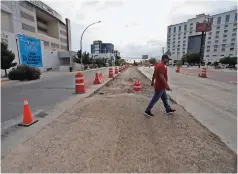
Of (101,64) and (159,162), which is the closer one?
(159,162)

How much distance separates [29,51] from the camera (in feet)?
79.0

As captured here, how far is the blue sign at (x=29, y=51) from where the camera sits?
23.2m

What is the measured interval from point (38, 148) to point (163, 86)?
3.25m

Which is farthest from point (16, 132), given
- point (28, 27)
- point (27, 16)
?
point (27, 16)

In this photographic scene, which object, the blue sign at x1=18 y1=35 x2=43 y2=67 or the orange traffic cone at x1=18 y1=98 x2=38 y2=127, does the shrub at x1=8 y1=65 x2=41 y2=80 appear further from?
the orange traffic cone at x1=18 y1=98 x2=38 y2=127

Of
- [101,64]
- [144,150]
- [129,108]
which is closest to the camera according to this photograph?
[144,150]

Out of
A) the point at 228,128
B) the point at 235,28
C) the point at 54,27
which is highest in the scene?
the point at 235,28

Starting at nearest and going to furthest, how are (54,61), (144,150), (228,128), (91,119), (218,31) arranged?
(144,150)
(228,128)
(91,119)
(54,61)
(218,31)

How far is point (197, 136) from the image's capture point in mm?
3088

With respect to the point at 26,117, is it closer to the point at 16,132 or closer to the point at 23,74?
the point at 16,132

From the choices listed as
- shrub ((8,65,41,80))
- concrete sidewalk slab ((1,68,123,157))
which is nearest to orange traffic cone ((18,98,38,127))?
concrete sidewalk slab ((1,68,123,157))

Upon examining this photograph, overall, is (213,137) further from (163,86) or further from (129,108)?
(129,108)

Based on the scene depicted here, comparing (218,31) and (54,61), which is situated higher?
(218,31)

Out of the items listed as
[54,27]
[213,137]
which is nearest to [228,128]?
[213,137]
